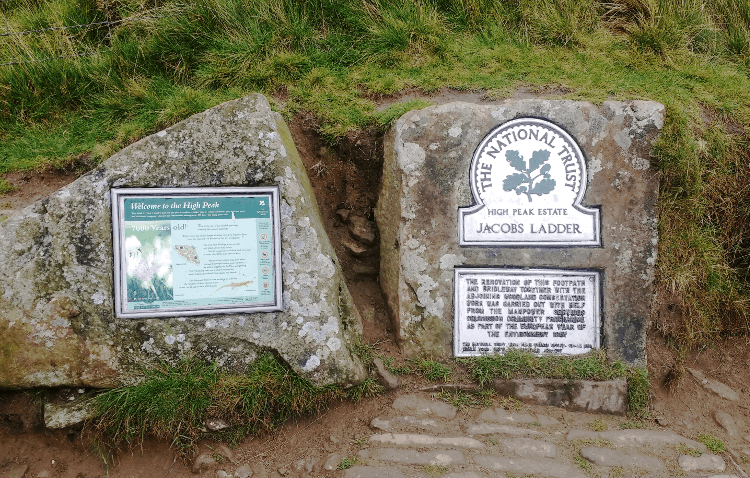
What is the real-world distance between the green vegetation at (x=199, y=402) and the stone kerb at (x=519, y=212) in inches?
38.1

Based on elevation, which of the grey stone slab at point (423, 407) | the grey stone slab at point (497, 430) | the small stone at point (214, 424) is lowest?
→ the grey stone slab at point (497, 430)

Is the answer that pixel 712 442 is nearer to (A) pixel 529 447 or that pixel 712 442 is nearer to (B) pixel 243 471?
(A) pixel 529 447

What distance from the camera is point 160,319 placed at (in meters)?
3.56

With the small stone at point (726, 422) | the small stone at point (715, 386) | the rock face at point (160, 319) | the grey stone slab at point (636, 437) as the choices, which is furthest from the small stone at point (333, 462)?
the small stone at point (715, 386)

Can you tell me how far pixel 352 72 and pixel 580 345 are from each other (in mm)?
3207

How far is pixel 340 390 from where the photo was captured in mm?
3627

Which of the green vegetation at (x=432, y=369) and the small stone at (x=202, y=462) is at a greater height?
the green vegetation at (x=432, y=369)

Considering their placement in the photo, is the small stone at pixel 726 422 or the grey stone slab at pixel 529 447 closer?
the grey stone slab at pixel 529 447

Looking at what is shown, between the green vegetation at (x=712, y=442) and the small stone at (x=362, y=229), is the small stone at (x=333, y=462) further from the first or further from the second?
the green vegetation at (x=712, y=442)

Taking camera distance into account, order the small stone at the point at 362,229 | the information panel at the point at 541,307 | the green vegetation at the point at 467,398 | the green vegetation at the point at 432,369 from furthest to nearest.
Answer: the small stone at the point at 362,229 < the information panel at the point at 541,307 < the green vegetation at the point at 432,369 < the green vegetation at the point at 467,398

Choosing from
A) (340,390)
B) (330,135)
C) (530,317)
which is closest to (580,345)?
(530,317)

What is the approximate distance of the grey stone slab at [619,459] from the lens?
3234 millimetres

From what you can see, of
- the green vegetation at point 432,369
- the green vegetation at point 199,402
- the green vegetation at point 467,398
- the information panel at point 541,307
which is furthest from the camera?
the information panel at point 541,307

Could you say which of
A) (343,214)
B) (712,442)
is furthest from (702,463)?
(343,214)
